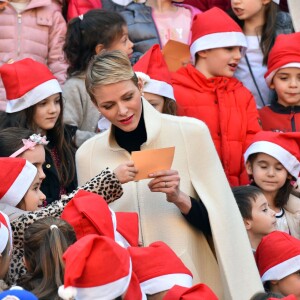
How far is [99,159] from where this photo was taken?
6844mm

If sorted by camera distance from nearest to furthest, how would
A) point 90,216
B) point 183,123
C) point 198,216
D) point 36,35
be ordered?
point 90,216
point 198,216
point 183,123
point 36,35

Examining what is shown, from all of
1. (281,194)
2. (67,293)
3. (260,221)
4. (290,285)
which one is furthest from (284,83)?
(67,293)

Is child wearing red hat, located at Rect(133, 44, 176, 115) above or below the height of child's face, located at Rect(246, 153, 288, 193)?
above

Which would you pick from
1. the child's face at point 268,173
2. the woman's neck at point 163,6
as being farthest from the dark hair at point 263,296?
the woman's neck at point 163,6

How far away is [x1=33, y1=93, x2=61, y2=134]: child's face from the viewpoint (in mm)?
7758

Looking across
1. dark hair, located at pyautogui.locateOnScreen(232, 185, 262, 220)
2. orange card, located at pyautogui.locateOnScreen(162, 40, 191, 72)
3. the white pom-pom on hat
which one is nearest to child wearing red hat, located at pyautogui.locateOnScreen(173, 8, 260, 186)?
orange card, located at pyautogui.locateOnScreen(162, 40, 191, 72)

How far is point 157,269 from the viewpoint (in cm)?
606

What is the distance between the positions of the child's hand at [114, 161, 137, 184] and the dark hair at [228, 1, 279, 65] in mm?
3126

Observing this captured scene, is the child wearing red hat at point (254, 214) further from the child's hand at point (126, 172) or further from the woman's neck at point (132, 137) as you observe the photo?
the child's hand at point (126, 172)

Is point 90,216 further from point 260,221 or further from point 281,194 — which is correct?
point 281,194

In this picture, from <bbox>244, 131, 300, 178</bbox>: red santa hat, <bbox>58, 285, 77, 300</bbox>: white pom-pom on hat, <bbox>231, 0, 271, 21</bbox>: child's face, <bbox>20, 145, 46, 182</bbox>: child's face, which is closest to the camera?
Result: <bbox>58, 285, 77, 300</bbox>: white pom-pom on hat

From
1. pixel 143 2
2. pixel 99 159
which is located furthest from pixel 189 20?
pixel 99 159

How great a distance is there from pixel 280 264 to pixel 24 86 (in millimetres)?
2078

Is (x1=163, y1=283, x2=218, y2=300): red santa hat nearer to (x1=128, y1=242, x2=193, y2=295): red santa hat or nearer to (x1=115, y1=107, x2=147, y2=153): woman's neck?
(x1=128, y1=242, x2=193, y2=295): red santa hat
